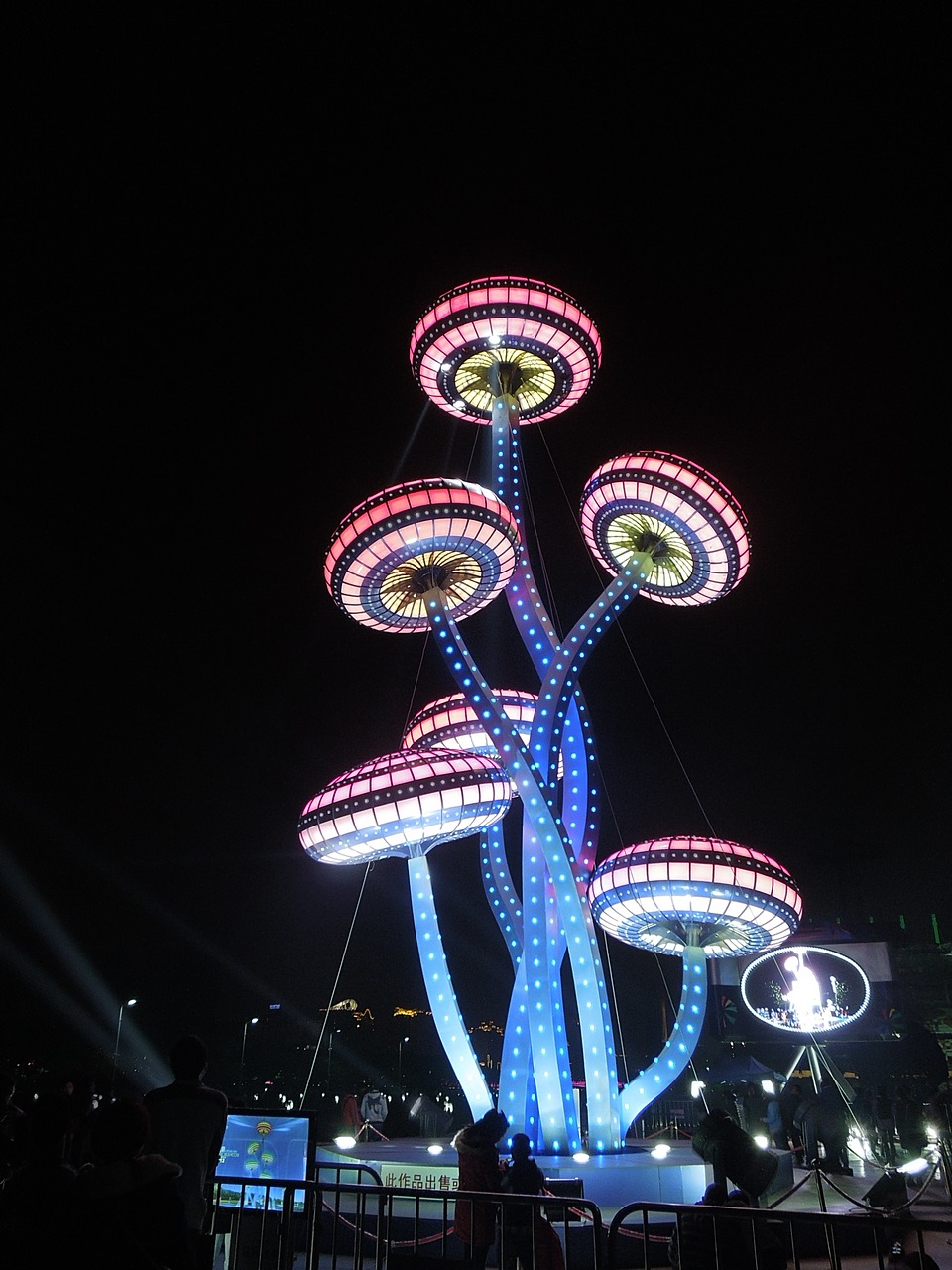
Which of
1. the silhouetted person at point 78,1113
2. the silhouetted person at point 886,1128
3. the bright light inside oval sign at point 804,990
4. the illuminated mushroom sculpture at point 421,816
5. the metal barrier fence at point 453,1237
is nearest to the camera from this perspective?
the metal barrier fence at point 453,1237

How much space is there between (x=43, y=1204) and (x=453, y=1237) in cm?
754

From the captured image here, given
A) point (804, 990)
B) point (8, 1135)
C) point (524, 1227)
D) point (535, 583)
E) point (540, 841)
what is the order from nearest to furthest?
1. point (8, 1135)
2. point (524, 1227)
3. point (540, 841)
4. point (535, 583)
5. point (804, 990)

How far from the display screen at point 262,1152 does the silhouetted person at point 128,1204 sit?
3.88 metres

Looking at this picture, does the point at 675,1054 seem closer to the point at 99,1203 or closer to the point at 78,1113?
the point at 78,1113

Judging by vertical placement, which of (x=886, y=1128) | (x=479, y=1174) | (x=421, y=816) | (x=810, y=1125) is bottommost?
(x=479, y=1174)

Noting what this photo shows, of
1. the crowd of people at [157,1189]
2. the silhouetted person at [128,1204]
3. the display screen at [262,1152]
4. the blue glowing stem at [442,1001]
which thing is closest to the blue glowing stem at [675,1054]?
the blue glowing stem at [442,1001]

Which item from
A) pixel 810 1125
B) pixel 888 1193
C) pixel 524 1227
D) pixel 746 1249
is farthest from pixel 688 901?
pixel 746 1249

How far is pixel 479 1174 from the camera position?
25.0 ft

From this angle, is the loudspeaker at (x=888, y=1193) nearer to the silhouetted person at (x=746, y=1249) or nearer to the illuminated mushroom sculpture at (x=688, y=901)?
the silhouetted person at (x=746, y=1249)

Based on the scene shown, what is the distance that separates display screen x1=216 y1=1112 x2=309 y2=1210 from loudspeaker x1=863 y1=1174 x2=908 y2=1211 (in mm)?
5430

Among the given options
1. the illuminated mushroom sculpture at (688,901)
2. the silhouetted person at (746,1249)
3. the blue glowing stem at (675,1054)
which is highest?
the illuminated mushroom sculpture at (688,901)

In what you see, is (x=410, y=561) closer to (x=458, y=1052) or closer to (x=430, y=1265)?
(x=458, y=1052)

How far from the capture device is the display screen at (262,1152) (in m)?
7.19

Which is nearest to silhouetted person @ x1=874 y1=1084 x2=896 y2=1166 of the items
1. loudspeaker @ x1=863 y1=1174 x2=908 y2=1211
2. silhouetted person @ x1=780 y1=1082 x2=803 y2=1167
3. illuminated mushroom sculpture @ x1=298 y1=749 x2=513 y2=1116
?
silhouetted person @ x1=780 y1=1082 x2=803 y2=1167
